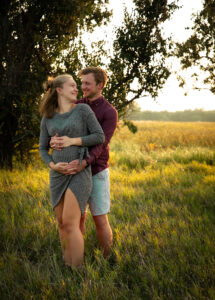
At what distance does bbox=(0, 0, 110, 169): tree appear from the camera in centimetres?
581

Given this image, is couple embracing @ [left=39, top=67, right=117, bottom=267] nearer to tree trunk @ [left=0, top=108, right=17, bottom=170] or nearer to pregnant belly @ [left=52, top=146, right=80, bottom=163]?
pregnant belly @ [left=52, top=146, right=80, bottom=163]

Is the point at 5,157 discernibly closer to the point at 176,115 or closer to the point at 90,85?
the point at 90,85

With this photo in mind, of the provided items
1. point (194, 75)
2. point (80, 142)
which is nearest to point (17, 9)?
point (80, 142)

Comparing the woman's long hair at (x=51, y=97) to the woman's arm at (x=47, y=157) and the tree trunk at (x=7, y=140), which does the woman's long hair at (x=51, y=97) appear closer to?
the woman's arm at (x=47, y=157)

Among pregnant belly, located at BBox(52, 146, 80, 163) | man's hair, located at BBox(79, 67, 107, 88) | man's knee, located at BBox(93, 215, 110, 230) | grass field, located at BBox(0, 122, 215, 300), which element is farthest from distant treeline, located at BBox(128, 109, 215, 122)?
pregnant belly, located at BBox(52, 146, 80, 163)

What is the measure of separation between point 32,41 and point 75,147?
478cm

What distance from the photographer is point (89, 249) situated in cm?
320

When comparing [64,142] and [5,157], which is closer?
[64,142]

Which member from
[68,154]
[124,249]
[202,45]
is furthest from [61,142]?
[202,45]

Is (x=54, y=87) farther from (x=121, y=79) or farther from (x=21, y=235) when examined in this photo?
(x=121, y=79)

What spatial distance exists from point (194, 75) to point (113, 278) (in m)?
10.9

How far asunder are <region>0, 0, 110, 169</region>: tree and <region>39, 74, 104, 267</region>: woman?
356cm

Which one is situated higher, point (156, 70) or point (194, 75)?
point (194, 75)

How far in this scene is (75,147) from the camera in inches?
101
